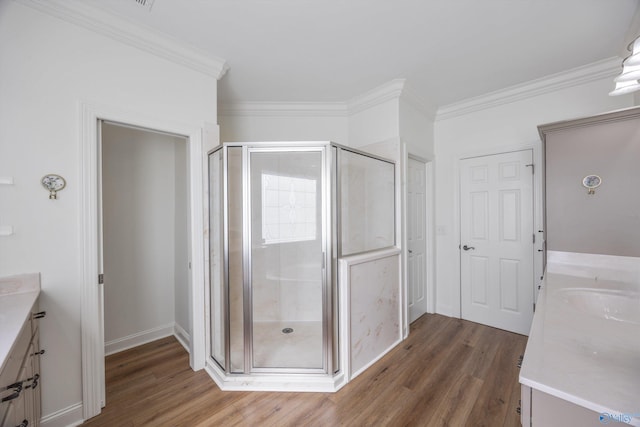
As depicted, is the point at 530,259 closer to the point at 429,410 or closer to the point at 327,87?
the point at 429,410

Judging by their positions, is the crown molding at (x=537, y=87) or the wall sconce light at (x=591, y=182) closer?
the wall sconce light at (x=591, y=182)

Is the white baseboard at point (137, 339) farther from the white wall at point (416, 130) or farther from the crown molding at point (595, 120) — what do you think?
the crown molding at point (595, 120)

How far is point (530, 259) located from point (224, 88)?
387 centimetres

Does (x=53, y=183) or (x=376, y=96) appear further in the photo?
(x=376, y=96)

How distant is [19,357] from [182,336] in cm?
175

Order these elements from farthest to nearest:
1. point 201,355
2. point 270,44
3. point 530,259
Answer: point 530,259, point 201,355, point 270,44

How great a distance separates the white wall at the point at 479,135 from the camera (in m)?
2.41

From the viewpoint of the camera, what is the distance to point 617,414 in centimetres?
56

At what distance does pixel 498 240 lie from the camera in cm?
293

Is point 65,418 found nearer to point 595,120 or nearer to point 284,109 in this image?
point 284,109

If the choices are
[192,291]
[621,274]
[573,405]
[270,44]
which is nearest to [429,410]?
[573,405]

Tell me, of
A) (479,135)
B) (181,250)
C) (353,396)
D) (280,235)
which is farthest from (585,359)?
(181,250)

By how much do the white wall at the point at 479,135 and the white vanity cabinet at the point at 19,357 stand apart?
371 cm

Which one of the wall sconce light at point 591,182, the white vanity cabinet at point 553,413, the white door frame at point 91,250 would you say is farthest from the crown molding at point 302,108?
the white vanity cabinet at point 553,413
